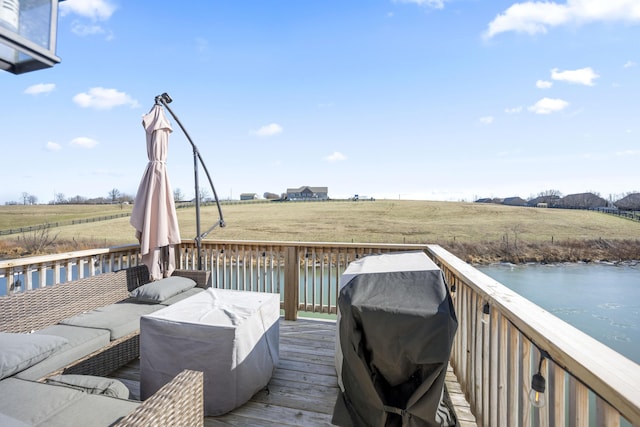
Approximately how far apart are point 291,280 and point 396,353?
2.53 meters

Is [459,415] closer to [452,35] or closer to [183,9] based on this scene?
[183,9]

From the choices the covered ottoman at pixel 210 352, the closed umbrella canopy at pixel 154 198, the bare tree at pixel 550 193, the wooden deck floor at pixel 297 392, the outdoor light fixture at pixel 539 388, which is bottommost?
the wooden deck floor at pixel 297 392

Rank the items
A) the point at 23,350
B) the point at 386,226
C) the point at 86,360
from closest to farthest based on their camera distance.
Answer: the point at 23,350, the point at 86,360, the point at 386,226

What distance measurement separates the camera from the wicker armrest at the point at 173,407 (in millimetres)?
1137

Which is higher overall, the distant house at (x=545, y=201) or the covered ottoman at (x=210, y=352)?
the distant house at (x=545, y=201)

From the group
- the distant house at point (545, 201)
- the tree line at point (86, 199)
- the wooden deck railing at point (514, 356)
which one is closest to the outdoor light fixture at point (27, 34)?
the wooden deck railing at point (514, 356)

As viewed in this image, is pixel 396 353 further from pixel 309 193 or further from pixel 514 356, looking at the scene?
pixel 309 193

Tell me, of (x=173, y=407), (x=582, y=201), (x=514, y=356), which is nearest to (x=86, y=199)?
(x=173, y=407)

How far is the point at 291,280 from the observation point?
393 cm

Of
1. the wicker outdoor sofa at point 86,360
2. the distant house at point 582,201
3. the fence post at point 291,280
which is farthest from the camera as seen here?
the distant house at point 582,201

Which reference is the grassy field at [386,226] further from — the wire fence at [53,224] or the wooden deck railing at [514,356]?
the wooden deck railing at [514,356]

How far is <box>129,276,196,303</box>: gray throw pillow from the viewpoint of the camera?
3.03 meters

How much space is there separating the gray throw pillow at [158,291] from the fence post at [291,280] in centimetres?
120

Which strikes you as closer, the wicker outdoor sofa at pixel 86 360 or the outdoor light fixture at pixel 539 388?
the outdoor light fixture at pixel 539 388
